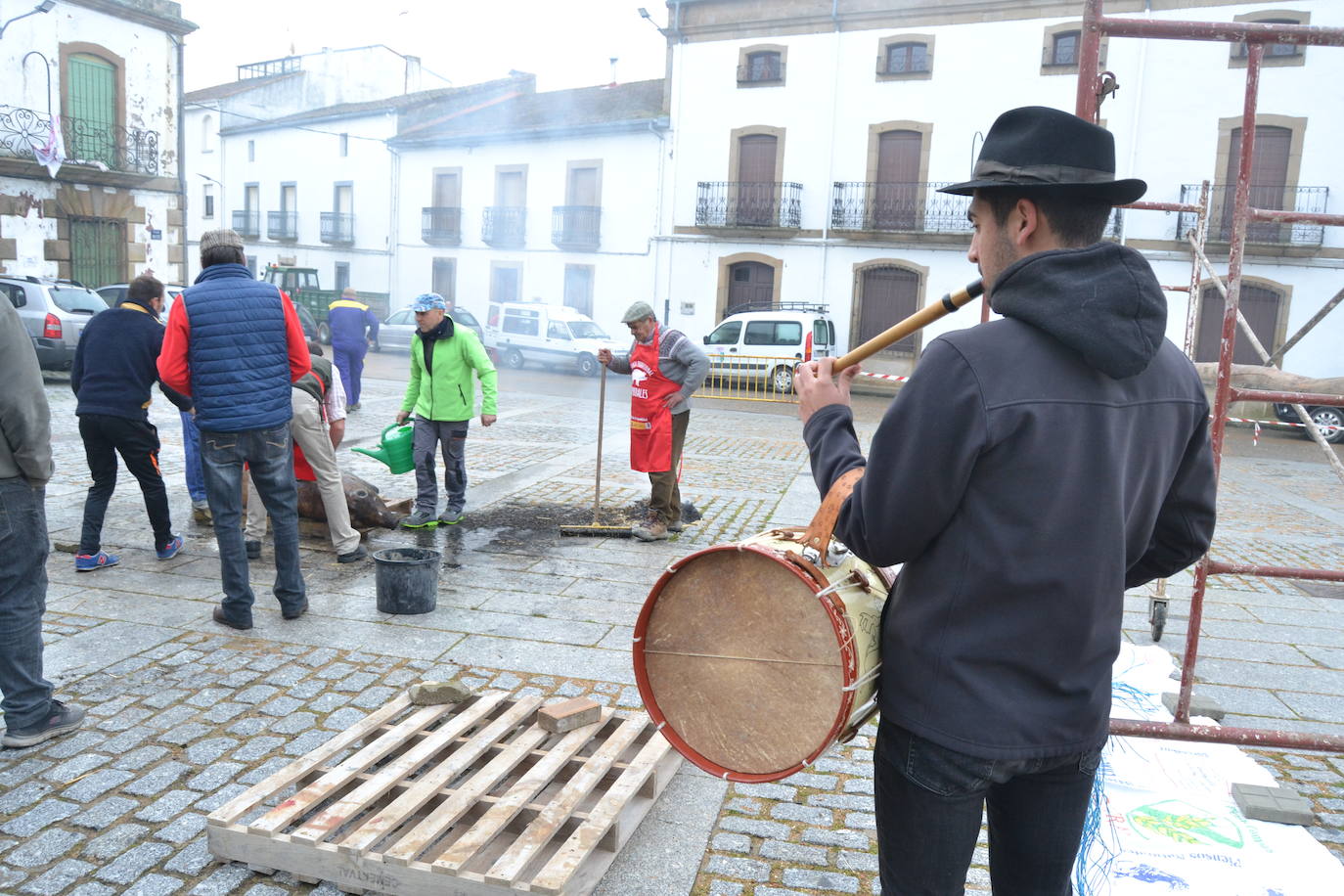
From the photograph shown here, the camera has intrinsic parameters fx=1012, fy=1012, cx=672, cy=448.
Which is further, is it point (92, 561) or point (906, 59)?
point (906, 59)

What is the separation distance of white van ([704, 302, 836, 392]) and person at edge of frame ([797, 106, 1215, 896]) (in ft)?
63.0

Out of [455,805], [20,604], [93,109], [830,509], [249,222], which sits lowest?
[455,805]

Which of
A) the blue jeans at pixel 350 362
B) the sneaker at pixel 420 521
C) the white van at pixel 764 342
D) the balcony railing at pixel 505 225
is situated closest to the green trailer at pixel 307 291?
the balcony railing at pixel 505 225

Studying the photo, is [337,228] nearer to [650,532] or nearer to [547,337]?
[547,337]

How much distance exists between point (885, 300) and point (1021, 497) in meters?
24.2

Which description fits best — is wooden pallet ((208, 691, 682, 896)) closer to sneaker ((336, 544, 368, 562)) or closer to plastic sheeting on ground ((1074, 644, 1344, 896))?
plastic sheeting on ground ((1074, 644, 1344, 896))

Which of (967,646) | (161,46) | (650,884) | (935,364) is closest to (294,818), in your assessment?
(650,884)

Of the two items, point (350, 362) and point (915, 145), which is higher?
point (915, 145)

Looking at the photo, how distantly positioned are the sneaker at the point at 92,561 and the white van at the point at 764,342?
15775mm

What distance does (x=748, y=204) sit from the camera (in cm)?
2631

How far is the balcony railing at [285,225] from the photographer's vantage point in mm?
38312

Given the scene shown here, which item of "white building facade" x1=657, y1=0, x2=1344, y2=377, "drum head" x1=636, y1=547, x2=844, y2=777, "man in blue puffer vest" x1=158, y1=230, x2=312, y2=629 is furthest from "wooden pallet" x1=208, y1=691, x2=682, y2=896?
"white building facade" x1=657, y1=0, x2=1344, y2=377

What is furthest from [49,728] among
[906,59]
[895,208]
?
[906,59]

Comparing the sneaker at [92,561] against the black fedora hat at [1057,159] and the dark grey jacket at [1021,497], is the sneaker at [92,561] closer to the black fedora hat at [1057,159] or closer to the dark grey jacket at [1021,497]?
the dark grey jacket at [1021,497]
